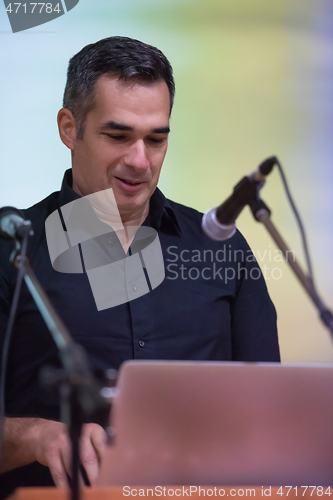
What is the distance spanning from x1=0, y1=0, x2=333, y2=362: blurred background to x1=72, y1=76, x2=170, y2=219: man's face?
A: 24cm

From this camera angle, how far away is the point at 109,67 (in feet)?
4.61

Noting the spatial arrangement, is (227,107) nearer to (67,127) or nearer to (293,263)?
(67,127)

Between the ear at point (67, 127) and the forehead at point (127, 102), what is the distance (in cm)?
11

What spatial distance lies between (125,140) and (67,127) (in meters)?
0.22

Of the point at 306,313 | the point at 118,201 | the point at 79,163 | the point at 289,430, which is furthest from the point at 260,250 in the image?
the point at 289,430

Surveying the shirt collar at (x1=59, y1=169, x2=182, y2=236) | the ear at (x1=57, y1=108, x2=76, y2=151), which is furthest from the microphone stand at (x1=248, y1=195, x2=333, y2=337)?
the ear at (x1=57, y1=108, x2=76, y2=151)

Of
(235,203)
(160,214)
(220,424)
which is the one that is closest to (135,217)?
(160,214)

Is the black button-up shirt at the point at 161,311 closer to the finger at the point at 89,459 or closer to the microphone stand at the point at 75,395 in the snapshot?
the finger at the point at 89,459

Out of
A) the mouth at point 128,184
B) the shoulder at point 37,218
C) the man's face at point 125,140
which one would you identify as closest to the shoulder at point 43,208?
the shoulder at point 37,218

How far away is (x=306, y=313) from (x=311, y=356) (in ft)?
0.50

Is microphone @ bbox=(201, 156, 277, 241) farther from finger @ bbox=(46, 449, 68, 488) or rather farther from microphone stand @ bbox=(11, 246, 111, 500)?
finger @ bbox=(46, 449, 68, 488)

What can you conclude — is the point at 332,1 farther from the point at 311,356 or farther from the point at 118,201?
the point at 311,356

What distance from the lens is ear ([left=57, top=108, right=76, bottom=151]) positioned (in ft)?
4.97

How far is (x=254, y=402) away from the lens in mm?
694
